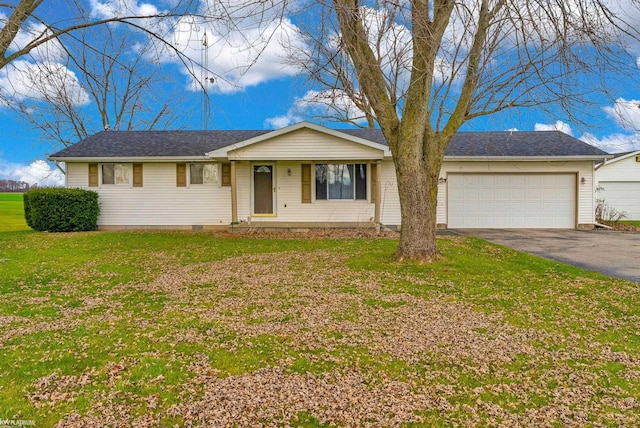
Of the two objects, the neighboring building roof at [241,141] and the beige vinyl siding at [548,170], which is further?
the beige vinyl siding at [548,170]

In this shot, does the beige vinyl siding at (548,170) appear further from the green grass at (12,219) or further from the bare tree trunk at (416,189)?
the green grass at (12,219)

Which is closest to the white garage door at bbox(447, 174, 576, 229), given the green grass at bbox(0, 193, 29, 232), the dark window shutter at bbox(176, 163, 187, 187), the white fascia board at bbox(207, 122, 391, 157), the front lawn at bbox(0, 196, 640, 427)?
the white fascia board at bbox(207, 122, 391, 157)

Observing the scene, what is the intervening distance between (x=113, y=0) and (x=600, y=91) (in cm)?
796

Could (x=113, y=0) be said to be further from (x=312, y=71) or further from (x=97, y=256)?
(x=97, y=256)

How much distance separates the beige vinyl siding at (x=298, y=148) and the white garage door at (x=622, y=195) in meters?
14.0

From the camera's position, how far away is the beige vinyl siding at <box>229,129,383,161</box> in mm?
12352

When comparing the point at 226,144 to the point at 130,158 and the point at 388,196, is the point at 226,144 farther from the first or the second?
the point at 388,196

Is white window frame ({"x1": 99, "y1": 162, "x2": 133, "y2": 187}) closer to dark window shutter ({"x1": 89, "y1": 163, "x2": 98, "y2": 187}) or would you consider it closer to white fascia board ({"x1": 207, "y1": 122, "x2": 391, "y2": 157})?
dark window shutter ({"x1": 89, "y1": 163, "x2": 98, "y2": 187})

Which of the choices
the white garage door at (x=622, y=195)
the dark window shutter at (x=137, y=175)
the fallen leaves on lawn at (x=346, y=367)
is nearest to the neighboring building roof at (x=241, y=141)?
the dark window shutter at (x=137, y=175)

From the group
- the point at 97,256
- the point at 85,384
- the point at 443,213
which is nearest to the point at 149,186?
the point at 97,256

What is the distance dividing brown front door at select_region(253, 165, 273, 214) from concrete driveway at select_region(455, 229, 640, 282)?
6.63m

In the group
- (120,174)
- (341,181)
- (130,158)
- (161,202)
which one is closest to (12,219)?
(120,174)

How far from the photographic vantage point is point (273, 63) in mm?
6301

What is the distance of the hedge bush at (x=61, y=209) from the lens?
41.3 ft
